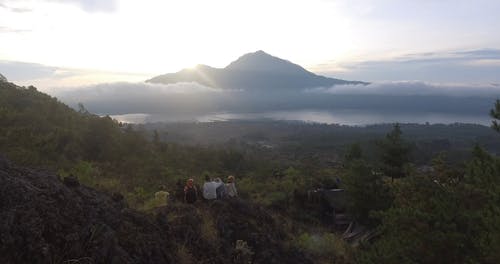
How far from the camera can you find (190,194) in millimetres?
8828

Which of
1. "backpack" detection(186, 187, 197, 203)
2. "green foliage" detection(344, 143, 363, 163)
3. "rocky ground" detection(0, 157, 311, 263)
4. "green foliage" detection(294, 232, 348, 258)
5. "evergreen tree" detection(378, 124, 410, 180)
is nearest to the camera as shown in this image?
"rocky ground" detection(0, 157, 311, 263)

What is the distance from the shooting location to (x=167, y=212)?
286 inches

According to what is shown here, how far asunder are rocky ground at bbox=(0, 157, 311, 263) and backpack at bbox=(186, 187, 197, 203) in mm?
493

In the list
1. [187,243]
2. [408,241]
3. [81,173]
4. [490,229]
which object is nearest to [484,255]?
[490,229]

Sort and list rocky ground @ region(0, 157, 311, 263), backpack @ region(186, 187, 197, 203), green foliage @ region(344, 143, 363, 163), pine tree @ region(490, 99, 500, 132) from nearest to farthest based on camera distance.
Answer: rocky ground @ region(0, 157, 311, 263) < pine tree @ region(490, 99, 500, 132) < backpack @ region(186, 187, 197, 203) < green foliage @ region(344, 143, 363, 163)

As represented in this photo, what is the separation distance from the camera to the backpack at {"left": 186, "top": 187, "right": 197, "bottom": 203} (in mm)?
8788

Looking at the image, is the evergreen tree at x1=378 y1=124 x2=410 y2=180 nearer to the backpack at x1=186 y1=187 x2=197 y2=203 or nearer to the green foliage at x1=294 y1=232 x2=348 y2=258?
the green foliage at x1=294 y1=232 x2=348 y2=258

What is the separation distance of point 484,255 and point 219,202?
4.72 m

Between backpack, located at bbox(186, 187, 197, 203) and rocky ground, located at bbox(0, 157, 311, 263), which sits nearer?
rocky ground, located at bbox(0, 157, 311, 263)

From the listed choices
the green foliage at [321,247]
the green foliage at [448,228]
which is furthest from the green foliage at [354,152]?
the green foliage at [448,228]

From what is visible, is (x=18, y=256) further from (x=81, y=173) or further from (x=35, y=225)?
(x=81, y=173)

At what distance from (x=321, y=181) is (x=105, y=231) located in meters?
15.0

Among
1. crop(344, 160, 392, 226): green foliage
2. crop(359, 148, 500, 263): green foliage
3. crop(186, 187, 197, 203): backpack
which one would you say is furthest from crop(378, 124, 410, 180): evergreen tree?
crop(186, 187, 197, 203): backpack

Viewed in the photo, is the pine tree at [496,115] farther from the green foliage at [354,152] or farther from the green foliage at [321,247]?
the green foliage at [354,152]
